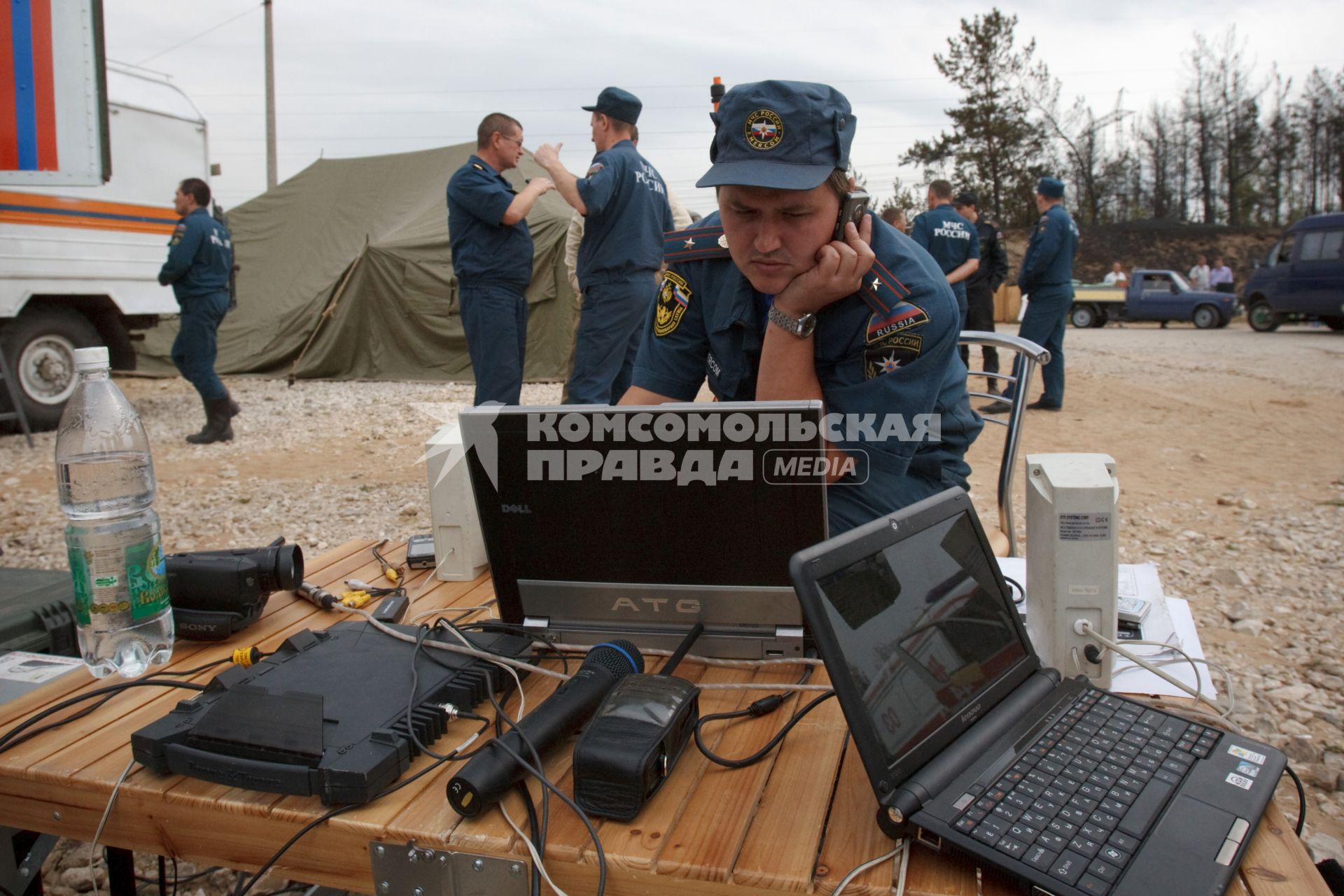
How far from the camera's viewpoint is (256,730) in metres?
1.06

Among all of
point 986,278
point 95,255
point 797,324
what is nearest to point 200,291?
point 95,255

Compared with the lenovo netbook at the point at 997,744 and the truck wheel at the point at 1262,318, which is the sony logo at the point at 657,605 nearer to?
the lenovo netbook at the point at 997,744

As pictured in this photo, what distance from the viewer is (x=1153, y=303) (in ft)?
65.4

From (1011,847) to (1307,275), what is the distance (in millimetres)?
18541

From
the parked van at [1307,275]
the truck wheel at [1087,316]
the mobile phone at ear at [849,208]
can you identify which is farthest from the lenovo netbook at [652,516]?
the truck wheel at [1087,316]

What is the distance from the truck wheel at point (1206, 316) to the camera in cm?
1905

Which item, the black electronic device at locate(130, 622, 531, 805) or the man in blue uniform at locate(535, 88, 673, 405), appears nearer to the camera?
the black electronic device at locate(130, 622, 531, 805)

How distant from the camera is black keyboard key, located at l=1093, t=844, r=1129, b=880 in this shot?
33.1 inches

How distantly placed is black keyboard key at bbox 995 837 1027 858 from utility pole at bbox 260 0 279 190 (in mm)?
19415

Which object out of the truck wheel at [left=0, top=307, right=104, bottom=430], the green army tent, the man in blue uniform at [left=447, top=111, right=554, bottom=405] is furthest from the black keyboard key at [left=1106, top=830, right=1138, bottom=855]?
the green army tent

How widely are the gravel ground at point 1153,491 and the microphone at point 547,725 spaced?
131 centimetres

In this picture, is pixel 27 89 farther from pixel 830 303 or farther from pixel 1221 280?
pixel 1221 280

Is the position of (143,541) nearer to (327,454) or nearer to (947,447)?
(947,447)

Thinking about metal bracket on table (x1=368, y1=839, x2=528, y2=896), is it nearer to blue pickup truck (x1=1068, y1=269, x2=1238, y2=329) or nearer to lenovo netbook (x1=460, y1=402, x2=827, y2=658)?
lenovo netbook (x1=460, y1=402, x2=827, y2=658)
